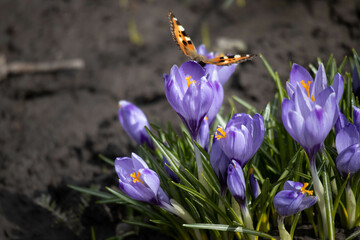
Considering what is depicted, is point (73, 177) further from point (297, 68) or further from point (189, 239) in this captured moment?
point (297, 68)

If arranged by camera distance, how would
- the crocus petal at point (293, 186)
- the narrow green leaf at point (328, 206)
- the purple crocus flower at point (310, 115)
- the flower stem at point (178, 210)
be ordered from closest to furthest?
the purple crocus flower at point (310, 115), the crocus petal at point (293, 186), the narrow green leaf at point (328, 206), the flower stem at point (178, 210)

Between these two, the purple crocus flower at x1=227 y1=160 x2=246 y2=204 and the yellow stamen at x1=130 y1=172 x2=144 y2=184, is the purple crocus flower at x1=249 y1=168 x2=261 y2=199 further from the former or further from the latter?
the yellow stamen at x1=130 y1=172 x2=144 y2=184

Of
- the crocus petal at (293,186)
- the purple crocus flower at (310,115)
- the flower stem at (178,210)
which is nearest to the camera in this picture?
the purple crocus flower at (310,115)

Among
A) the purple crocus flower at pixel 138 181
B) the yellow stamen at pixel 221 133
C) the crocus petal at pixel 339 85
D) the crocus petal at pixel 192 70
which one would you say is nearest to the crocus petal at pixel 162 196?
the purple crocus flower at pixel 138 181

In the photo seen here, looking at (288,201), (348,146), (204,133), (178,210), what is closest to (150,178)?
(178,210)

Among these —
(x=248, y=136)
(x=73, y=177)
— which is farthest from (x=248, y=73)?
(x=248, y=136)

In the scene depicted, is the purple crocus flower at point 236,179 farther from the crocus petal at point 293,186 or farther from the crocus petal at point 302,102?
the crocus petal at point 302,102
